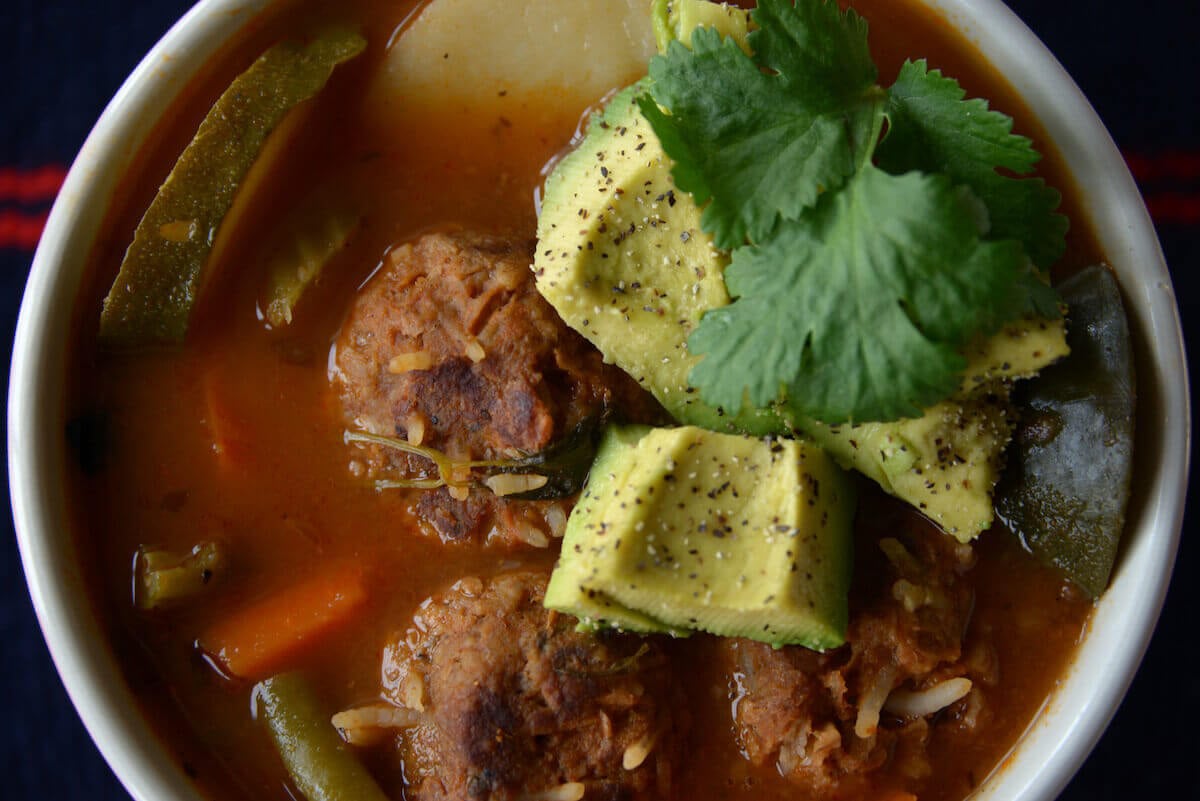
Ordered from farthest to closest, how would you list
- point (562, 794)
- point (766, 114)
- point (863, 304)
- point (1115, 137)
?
1. point (1115, 137)
2. point (562, 794)
3. point (766, 114)
4. point (863, 304)

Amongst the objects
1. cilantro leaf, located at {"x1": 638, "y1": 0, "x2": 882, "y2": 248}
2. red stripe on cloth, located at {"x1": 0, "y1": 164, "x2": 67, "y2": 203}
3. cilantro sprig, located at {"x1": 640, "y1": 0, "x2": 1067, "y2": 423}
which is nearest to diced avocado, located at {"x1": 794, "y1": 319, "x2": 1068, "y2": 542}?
cilantro sprig, located at {"x1": 640, "y1": 0, "x2": 1067, "y2": 423}

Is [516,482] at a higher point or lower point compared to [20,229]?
lower

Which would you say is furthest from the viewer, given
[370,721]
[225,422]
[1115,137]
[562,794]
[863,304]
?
[1115,137]

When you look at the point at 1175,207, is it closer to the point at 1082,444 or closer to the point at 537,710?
the point at 1082,444

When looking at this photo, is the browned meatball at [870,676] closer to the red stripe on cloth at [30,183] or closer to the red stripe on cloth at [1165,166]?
the red stripe on cloth at [1165,166]

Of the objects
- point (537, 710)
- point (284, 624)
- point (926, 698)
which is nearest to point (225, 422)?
point (284, 624)
